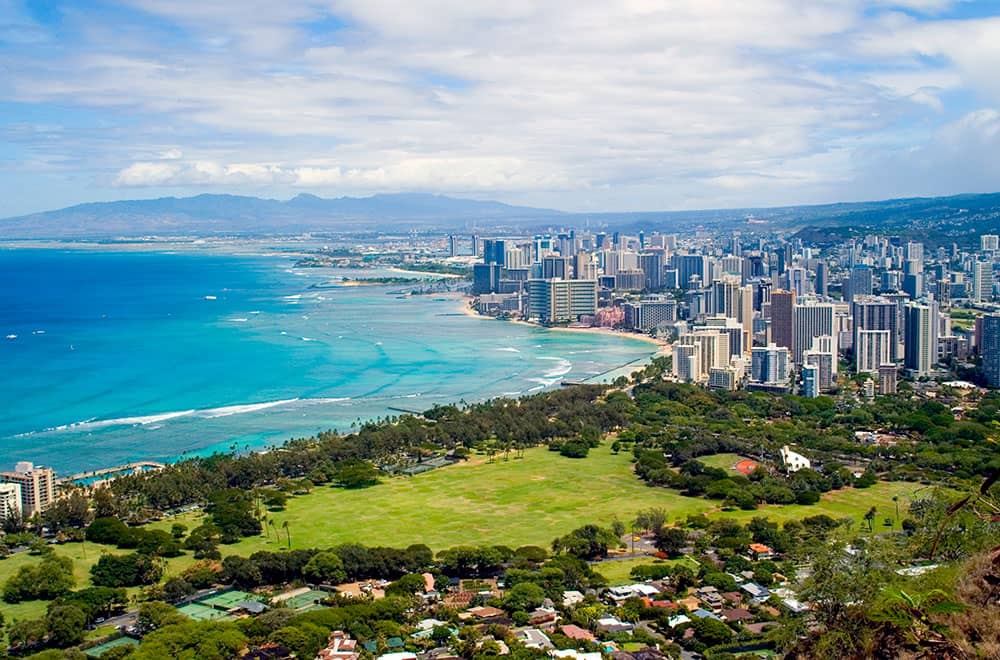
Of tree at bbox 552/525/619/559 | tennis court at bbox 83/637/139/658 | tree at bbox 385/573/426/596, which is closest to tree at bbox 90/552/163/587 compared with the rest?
tennis court at bbox 83/637/139/658

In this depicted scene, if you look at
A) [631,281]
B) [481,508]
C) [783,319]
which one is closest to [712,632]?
[481,508]

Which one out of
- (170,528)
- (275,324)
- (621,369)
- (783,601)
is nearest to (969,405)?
(621,369)

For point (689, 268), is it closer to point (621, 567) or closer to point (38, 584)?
point (621, 567)

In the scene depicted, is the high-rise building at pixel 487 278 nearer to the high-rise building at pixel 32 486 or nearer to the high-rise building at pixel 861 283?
the high-rise building at pixel 861 283

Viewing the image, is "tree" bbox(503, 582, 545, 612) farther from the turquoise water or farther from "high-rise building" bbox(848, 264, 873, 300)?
"high-rise building" bbox(848, 264, 873, 300)

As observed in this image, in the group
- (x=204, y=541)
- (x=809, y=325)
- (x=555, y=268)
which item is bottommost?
(x=204, y=541)

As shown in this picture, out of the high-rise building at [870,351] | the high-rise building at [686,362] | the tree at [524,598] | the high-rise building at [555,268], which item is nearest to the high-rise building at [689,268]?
the high-rise building at [555,268]
